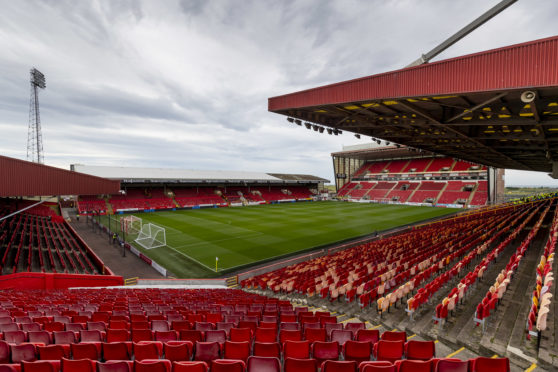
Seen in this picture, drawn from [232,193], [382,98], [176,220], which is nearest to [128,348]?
[382,98]

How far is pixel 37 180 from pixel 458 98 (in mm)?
19303

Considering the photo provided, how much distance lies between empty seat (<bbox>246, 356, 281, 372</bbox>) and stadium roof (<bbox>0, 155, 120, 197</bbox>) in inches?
577

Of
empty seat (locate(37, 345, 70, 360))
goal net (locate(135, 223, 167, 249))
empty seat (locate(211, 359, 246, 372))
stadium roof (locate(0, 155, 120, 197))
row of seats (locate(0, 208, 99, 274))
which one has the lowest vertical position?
goal net (locate(135, 223, 167, 249))

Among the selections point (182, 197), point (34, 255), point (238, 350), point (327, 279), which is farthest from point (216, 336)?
point (182, 197)

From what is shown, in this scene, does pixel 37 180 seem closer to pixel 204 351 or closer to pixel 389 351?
pixel 204 351

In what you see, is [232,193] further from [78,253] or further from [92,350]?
[92,350]

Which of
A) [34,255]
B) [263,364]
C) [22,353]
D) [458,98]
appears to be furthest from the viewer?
[34,255]

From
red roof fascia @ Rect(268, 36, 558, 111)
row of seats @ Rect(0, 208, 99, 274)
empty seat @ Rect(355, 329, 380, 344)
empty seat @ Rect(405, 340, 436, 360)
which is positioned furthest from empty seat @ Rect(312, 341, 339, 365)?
row of seats @ Rect(0, 208, 99, 274)

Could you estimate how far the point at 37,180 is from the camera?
13328 millimetres

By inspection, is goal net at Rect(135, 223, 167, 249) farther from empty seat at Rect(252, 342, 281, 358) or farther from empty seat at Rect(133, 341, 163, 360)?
empty seat at Rect(252, 342, 281, 358)

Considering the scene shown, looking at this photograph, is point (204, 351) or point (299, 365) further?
point (204, 351)

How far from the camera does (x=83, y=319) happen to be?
6078 millimetres

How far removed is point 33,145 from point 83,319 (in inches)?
2313

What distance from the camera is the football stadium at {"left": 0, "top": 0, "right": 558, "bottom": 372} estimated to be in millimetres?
4316
